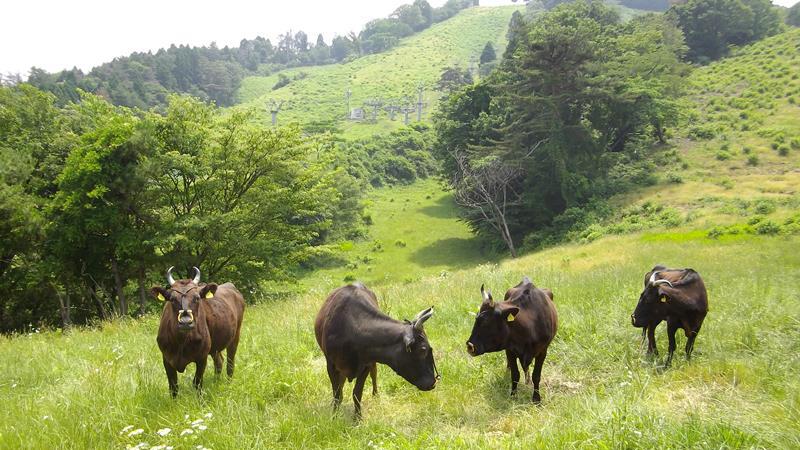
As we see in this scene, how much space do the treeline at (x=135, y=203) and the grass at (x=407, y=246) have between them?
685 cm

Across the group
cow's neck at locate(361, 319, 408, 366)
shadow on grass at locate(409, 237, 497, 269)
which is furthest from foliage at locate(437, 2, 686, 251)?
cow's neck at locate(361, 319, 408, 366)

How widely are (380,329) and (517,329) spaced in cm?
204

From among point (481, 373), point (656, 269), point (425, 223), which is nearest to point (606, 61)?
point (425, 223)

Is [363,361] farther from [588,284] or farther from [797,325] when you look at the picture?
[588,284]

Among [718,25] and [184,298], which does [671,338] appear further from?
[718,25]

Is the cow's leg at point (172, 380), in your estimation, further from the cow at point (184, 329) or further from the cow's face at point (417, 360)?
the cow's face at point (417, 360)

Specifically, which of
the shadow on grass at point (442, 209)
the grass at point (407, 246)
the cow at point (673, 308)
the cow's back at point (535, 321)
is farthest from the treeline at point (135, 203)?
the shadow on grass at point (442, 209)

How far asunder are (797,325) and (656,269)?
2398 mm

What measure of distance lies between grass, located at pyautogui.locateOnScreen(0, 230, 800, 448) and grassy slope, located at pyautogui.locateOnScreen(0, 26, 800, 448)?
0.02m

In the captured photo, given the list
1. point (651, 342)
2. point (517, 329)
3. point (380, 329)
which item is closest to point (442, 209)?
point (651, 342)

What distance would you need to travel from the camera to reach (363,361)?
232 inches

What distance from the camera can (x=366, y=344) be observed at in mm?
5836

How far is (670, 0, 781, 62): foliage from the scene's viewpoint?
60.3 metres

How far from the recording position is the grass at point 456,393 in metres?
4.73
